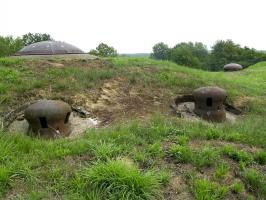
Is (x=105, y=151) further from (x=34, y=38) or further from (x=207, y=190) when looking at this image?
(x=34, y=38)

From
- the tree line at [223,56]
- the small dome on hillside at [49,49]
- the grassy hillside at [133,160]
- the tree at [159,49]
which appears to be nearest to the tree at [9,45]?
the tree line at [223,56]

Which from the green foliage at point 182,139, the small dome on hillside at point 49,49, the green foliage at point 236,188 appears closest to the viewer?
the green foliage at point 236,188

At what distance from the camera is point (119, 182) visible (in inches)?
147

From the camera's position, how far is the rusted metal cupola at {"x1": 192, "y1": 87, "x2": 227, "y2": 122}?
8047 millimetres

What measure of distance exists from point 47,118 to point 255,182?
148 inches

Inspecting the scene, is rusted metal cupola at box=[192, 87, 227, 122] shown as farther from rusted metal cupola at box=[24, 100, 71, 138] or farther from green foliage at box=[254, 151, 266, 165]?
rusted metal cupola at box=[24, 100, 71, 138]

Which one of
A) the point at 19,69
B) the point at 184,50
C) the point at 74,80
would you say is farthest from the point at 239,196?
the point at 184,50

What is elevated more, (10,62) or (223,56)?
(10,62)

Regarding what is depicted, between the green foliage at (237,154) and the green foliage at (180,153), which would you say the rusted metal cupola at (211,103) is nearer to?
the green foliage at (237,154)

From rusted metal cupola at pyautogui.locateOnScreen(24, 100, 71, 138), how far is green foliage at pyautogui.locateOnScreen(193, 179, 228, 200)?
3.12 metres

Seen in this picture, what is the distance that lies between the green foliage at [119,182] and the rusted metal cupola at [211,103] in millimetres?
4387

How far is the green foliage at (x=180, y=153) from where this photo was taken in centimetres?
461

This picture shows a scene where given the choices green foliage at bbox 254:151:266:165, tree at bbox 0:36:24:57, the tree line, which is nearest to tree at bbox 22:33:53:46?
tree at bbox 0:36:24:57

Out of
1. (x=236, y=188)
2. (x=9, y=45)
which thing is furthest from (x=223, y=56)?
(x=236, y=188)
